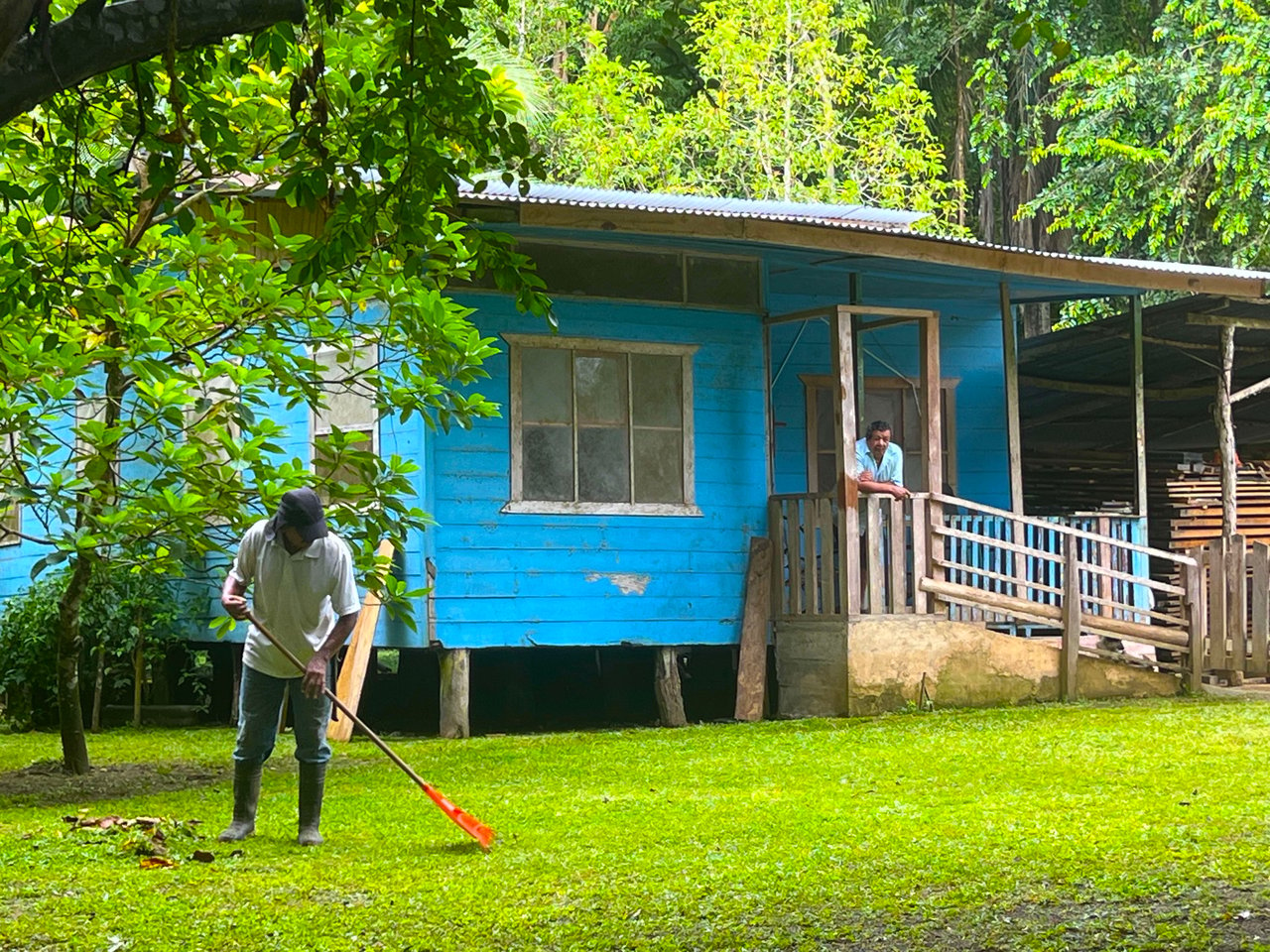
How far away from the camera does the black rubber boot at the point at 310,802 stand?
7.51 m

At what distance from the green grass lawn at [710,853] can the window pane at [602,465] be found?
9.62 feet

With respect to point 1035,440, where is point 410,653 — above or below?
below

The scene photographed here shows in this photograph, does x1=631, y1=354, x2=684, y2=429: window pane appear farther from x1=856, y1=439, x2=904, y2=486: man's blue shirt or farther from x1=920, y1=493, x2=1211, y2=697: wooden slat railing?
x1=920, y1=493, x2=1211, y2=697: wooden slat railing

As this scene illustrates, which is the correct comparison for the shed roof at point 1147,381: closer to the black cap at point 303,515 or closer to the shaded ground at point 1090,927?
the black cap at point 303,515

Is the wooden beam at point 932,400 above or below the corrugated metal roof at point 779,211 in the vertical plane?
below

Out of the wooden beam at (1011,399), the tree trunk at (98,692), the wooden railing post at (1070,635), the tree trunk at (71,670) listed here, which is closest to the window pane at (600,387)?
the wooden beam at (1011,399)

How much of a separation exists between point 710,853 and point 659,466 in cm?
721

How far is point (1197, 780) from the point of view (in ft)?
29.0

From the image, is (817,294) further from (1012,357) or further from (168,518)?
(168,518)

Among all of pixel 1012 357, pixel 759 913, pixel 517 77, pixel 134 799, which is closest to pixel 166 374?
pixel 134 799

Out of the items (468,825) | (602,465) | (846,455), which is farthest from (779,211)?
(468,825)

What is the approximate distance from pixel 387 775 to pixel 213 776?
3.72 ft

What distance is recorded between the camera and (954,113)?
31.2m

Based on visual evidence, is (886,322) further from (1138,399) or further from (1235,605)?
(1235,605)
